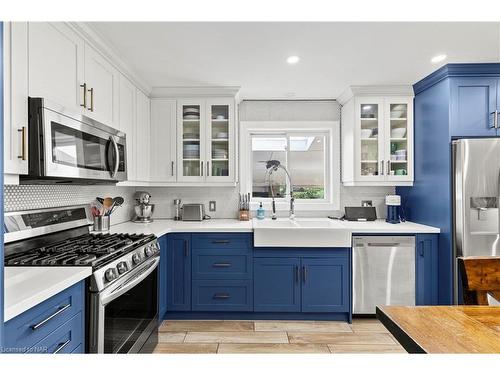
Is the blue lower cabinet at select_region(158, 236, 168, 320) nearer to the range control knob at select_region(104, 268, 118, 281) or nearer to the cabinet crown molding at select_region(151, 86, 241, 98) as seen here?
the range control knob at select_region(104, 268, 118, 281)

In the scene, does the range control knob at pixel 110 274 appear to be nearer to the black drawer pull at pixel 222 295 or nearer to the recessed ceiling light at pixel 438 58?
the black drawer pull at pixel 222 295

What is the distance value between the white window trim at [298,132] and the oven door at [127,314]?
5.62ft

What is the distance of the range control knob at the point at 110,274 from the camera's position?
1578 mm

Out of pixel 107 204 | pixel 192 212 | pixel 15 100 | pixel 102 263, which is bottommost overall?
pixel 102 263

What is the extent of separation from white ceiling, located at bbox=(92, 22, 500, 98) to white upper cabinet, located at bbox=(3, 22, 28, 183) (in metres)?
0.70

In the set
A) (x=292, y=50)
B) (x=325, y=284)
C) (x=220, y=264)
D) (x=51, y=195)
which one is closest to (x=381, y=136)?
(x=292, y=50)

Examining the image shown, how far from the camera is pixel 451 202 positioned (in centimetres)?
274

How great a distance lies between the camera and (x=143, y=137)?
3.21 meters

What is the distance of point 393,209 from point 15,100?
10.7 feet

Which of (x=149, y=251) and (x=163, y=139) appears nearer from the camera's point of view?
(x=149, y=251)

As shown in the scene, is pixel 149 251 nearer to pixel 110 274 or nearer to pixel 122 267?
pixel 122 267

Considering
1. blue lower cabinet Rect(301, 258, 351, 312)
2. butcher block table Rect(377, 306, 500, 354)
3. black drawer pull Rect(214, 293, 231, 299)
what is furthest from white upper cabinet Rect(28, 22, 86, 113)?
blue lower cabinet Rect(301, 258, 351, 312)

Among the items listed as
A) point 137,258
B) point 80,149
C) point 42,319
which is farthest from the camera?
point 137,258
